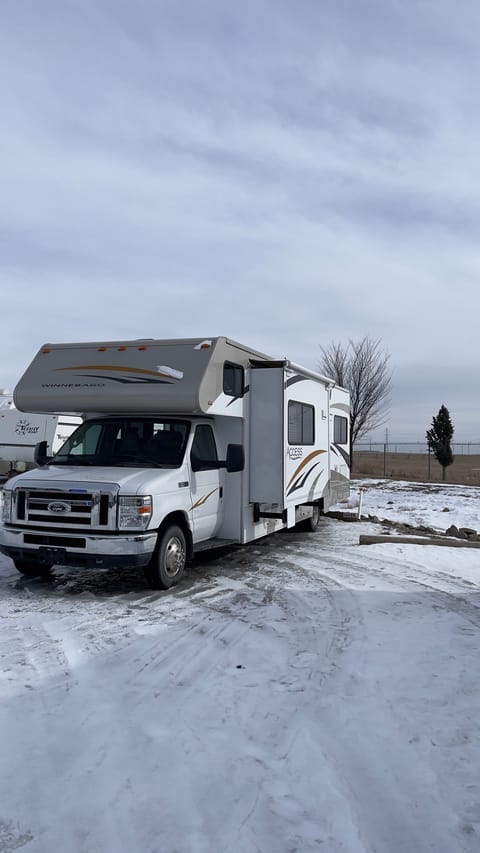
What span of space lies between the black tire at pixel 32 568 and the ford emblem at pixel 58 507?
3.72 feet

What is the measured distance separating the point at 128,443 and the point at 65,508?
4.72 feet

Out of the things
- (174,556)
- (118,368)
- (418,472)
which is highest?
(118,368)

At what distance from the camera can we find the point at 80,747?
3.93m

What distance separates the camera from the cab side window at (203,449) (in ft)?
27.9

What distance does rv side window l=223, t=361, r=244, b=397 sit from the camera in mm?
8768

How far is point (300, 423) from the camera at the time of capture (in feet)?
34.2

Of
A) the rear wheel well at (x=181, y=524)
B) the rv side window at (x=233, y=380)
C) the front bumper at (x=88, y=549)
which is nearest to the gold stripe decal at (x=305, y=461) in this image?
the rv side window at (x=233, y=380)

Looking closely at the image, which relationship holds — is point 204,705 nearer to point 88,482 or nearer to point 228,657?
point 228,657

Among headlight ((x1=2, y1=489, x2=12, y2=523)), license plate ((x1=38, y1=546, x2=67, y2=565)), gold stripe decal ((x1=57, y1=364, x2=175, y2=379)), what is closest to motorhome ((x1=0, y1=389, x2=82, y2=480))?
gold stripe decal ((x1=57, y1=364, x2=175, y2=379))

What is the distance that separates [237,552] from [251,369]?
2.99 meters

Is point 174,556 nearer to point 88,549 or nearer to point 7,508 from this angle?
point 88,549

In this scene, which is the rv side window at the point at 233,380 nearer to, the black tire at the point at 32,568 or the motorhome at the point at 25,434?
the black tire at the point at 32,568

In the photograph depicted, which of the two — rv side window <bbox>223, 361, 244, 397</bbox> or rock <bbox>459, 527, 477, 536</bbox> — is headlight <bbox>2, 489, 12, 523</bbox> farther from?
rock <bbox>459, 527, 477, 536</bbox>

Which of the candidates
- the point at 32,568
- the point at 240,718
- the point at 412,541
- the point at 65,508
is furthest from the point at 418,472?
the point at 240,718
